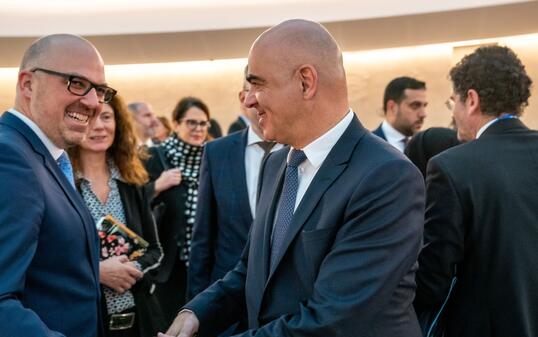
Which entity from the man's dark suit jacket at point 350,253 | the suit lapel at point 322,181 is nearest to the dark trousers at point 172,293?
the man's dark suit jacket at point 350,253

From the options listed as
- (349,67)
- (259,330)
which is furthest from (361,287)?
(349,67)

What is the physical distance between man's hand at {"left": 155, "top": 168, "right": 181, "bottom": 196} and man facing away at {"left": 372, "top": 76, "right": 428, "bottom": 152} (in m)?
2.11

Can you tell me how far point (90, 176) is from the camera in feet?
12.7

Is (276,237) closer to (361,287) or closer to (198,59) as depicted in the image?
(361,287)

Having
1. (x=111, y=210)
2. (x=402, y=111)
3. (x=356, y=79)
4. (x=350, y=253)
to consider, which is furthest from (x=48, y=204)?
(x=356, y=79)

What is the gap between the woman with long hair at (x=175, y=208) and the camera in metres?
4.87

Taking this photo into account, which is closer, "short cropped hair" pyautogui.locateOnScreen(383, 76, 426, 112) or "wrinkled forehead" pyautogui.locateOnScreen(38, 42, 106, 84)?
"wrinkled forehead" pyautogui.locateOnScreen(38, 42, 106, 84)

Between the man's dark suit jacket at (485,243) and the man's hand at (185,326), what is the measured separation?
0.97 metres

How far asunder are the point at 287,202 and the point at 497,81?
4.18 ft

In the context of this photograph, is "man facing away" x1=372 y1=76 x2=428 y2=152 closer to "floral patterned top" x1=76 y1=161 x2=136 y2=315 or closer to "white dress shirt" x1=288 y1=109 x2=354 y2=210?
"floral patterned top" x1=76 y1=161 x2=136 y2=315

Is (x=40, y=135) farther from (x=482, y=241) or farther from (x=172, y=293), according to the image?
(x=172, y=293)

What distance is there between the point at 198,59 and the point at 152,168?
727 centimetres

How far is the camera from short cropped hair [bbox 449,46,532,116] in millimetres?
2885

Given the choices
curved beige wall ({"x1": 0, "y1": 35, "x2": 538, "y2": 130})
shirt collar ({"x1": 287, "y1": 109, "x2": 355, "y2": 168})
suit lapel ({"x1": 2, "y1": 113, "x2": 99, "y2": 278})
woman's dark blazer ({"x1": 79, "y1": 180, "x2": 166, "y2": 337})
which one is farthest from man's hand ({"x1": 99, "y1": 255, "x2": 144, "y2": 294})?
curved beige wall ({"x1": 0, "y1": 35, "x2": 538, "y2": 130})
